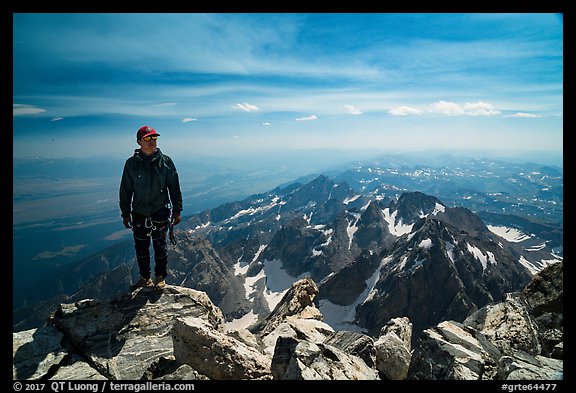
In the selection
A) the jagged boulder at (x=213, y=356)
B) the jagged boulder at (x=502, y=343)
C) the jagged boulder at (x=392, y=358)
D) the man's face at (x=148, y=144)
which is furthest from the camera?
the man's face at (x=148, y=144)

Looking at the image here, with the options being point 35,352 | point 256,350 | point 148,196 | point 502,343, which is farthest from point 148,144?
point 502,343

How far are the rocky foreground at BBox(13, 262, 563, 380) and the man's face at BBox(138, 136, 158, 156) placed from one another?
4595 millimetres

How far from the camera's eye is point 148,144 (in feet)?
27.5

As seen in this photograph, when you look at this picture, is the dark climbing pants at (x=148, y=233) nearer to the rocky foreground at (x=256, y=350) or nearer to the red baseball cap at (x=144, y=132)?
the rocky foreground at (x=256, y=350)

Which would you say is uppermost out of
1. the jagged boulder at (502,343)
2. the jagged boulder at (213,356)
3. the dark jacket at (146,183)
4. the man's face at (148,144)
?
the man's face at (148,144)

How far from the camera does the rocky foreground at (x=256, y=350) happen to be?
6.13 m

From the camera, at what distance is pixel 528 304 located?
902 centimetres

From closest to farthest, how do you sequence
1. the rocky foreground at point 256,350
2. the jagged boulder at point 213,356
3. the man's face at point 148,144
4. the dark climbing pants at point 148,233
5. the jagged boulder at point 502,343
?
the jagged boulder at point 502,343 → the rocky foreground at point 256,350 → the jagged boulder at point 213,356 → the man's face at point 148,144 → the dark climbing pants at point 148,233

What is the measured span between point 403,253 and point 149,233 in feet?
453

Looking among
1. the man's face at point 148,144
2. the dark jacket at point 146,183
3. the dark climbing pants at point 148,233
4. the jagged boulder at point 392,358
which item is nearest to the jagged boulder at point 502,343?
the jagged boulder at point 392,358

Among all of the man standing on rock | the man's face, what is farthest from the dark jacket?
the man's face

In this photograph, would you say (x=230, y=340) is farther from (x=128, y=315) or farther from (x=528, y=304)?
(x=528, y=304)
